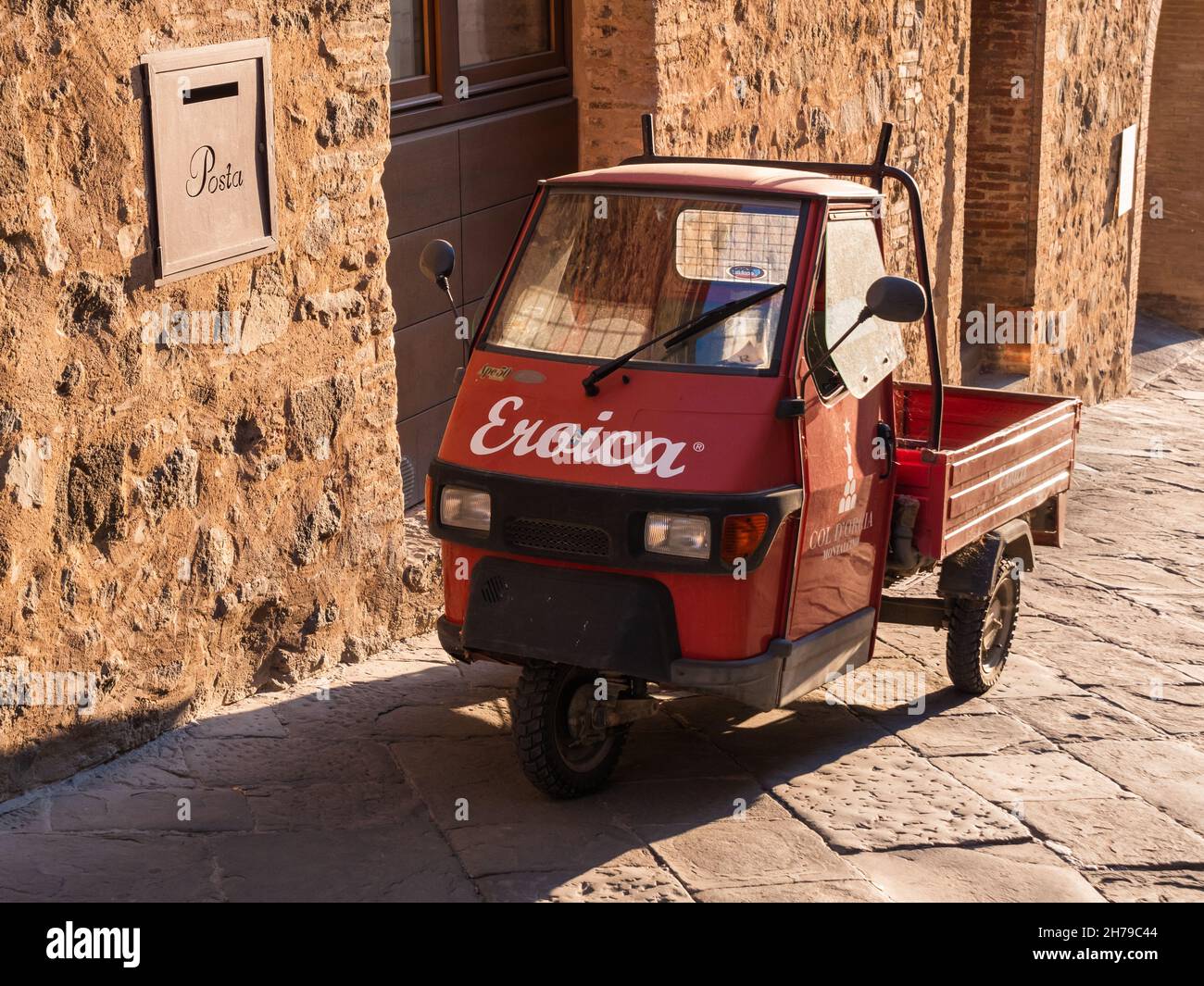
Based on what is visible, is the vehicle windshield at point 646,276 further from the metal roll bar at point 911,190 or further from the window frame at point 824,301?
the metal roll bar at point 911,190

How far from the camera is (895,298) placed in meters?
5.36

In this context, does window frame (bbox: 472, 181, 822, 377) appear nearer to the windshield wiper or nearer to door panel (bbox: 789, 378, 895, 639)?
the windshield wiper

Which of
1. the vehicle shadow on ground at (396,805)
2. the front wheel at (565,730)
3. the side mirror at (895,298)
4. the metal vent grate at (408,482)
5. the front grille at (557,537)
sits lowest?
the vehicle shadow on ground at (396,805)

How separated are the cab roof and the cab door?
0.10m

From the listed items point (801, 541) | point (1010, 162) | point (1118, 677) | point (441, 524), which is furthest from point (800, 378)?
point (1010, 162)

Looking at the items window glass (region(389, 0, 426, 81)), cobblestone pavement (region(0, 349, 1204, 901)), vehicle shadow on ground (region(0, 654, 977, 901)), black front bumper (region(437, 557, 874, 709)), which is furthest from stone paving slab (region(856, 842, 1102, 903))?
window glass (region(389, 0, 426, 81))

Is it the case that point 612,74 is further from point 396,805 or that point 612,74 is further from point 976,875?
point 976,875

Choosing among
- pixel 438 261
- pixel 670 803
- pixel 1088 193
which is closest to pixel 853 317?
pixel 438 261

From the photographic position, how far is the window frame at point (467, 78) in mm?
7629

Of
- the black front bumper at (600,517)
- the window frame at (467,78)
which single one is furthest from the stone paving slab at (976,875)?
the window frame at (467,78)

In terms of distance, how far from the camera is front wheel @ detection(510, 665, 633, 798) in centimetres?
548

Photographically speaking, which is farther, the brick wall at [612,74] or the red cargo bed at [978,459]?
the brick wall at [612,74]

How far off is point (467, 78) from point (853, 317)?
2946 millimetres

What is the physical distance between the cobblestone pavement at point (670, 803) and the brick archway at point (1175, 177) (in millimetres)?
14129
